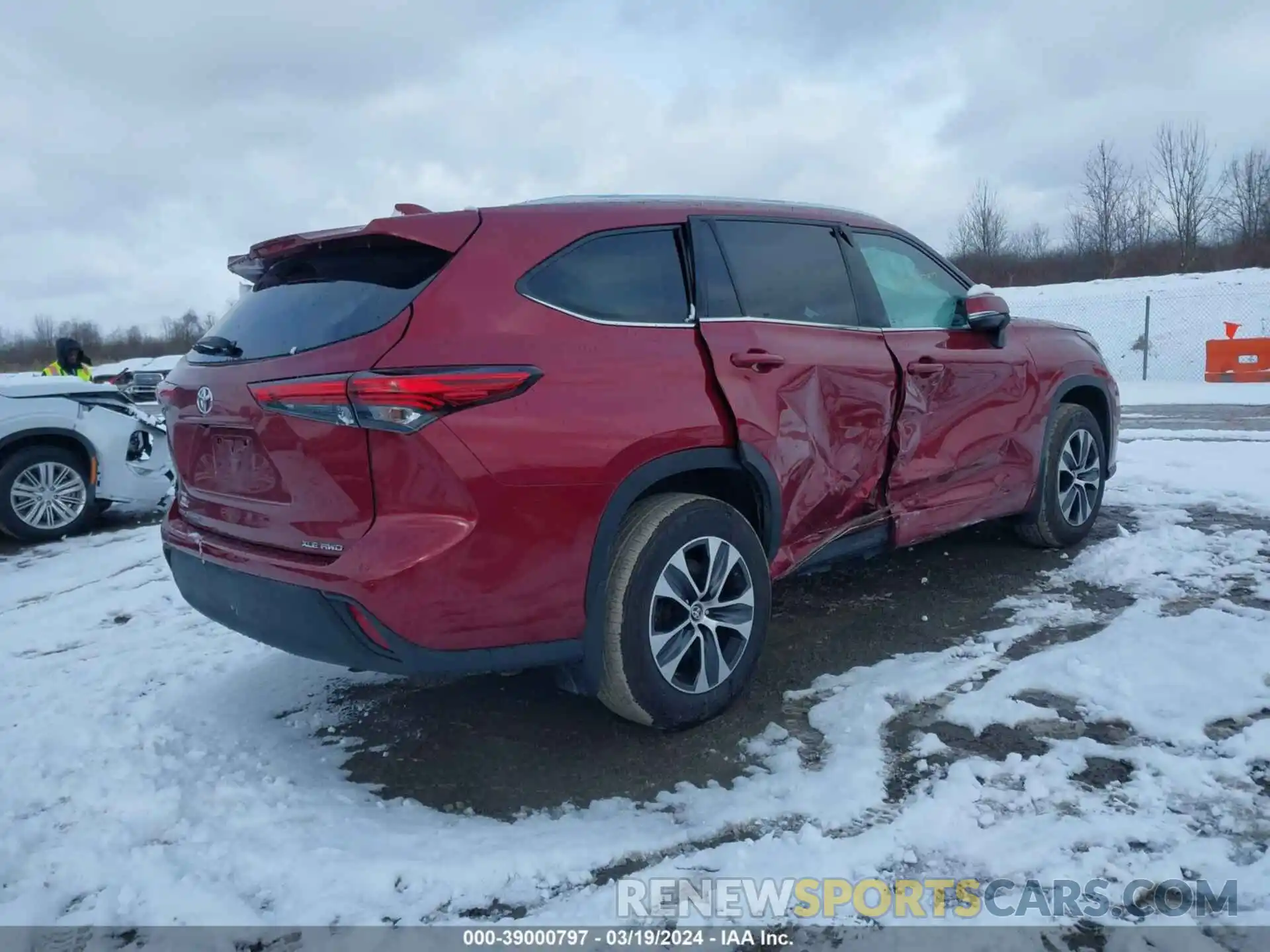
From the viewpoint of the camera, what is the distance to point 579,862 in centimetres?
247

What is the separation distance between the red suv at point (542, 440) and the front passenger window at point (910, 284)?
0.24 m

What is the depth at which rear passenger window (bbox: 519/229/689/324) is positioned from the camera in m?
2.92

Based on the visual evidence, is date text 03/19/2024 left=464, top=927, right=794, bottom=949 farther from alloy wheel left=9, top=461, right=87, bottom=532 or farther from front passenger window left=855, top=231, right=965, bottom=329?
alloy wheel left=9, top=461, right=87, bottom=532

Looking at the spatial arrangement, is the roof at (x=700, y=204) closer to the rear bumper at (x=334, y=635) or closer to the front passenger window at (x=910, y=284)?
the front passenger window at (x=910, y=284)

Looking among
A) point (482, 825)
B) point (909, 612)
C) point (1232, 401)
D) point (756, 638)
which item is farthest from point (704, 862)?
point (1232, 401)

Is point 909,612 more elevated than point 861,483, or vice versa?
point 861,483

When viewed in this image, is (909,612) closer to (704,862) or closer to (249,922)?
(704,862)

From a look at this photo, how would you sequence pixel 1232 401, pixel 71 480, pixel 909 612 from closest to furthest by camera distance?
pixel 909 612 → pixel 71 480 → pixel 1232 401

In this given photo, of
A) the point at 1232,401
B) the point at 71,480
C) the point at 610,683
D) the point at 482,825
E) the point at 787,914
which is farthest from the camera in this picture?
the point at 1232,401

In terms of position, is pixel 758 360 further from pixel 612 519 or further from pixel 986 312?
pixel 986 312

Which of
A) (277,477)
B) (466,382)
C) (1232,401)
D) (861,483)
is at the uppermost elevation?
(466,382)

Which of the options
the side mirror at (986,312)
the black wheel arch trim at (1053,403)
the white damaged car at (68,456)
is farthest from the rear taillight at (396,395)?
the white damaged car at (68,456)

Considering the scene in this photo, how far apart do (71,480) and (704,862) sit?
6672mm

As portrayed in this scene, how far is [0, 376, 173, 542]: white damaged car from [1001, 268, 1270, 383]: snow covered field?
64.1ft
